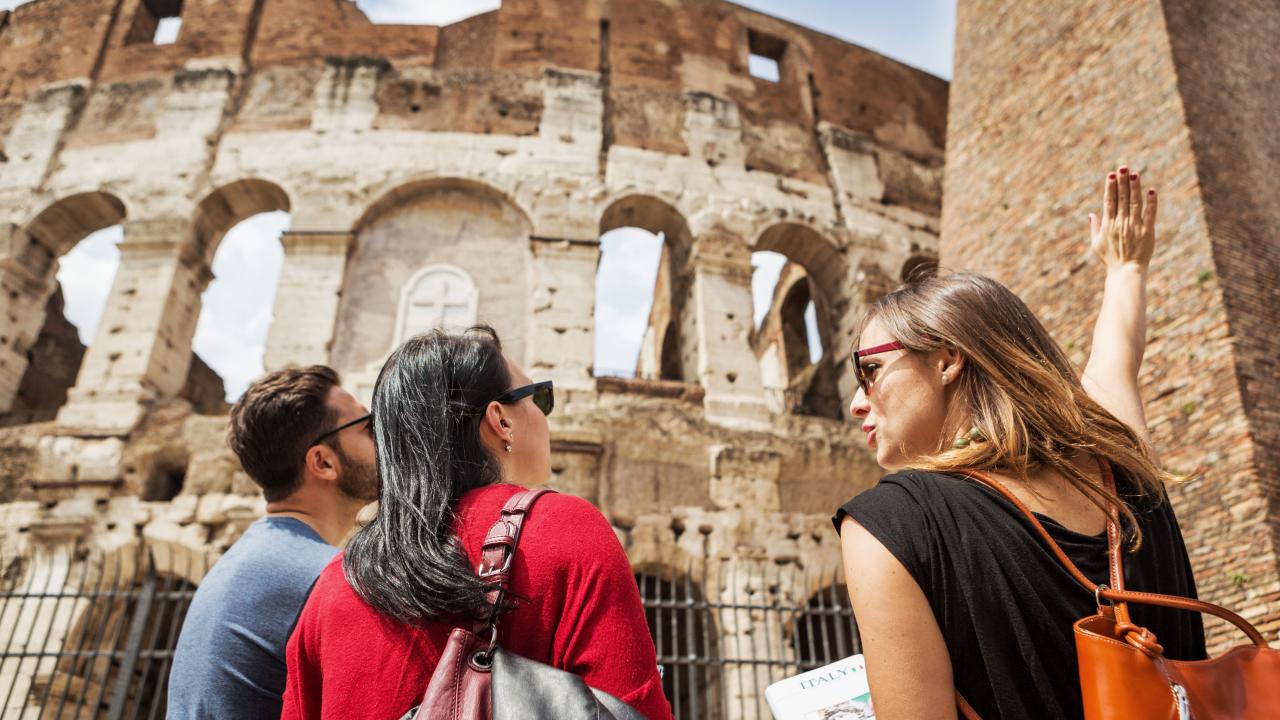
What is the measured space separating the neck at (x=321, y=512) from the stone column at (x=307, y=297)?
6986 mm

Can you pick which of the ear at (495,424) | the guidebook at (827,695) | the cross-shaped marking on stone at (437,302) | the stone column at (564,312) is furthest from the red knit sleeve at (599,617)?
the cross-shaped marking on stone at (437,302)

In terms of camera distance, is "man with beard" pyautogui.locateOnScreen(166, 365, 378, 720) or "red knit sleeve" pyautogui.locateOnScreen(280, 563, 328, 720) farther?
"man with beard" pyautogui.locateOnScreen(166, 365, 378, 720)

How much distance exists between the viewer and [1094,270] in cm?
667

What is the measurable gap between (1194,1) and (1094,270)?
2716mm

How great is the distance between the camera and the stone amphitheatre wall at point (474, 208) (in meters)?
8.85

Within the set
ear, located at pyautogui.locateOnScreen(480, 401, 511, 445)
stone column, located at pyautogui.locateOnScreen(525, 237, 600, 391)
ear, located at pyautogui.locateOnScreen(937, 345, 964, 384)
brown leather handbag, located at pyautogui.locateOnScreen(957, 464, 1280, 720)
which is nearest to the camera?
brown leather handbag, located at pyautogui.locateOnScreen(957, 464, 1280, 720)

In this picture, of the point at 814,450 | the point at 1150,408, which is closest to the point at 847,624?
the point at 814,450

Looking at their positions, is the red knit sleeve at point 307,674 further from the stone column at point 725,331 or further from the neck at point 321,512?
the stone column at point 725,331

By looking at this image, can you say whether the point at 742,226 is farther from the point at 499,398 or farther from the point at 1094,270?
the point at 499,398

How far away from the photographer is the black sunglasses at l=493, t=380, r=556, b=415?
5.61 ft

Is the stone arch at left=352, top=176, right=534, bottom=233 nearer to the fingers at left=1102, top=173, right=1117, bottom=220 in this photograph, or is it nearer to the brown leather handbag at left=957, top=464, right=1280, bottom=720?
the fingers at left=1102, top=173, right=1117, bottom=220

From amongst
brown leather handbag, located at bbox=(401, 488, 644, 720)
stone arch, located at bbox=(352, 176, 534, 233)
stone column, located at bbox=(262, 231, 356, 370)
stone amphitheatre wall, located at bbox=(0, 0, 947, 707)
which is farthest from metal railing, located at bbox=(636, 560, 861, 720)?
brown leather handbag, located at bbox=(401, 488, 644, 720)

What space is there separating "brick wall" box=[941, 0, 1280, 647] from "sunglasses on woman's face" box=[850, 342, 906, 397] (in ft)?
15.4

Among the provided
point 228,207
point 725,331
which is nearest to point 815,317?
point 725,331
